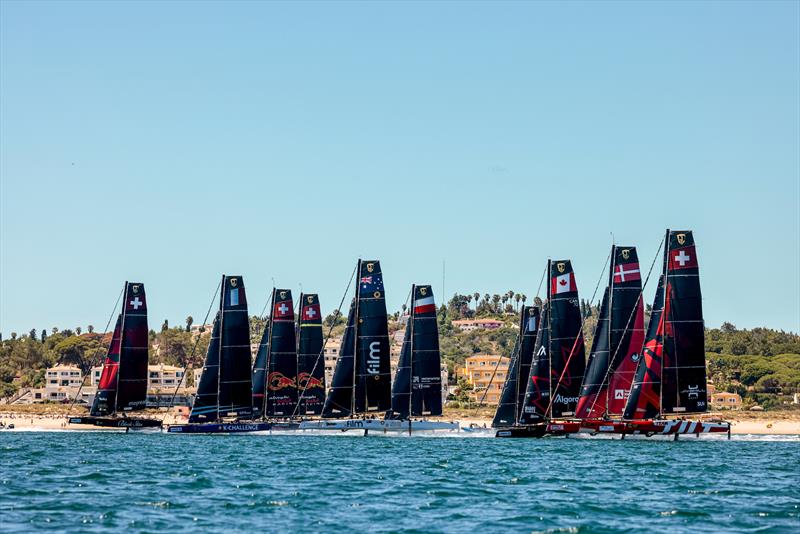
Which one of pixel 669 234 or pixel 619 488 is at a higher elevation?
pixel 669 234

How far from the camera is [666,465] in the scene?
65.8 m

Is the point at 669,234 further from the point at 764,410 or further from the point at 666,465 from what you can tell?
the point at 764,410

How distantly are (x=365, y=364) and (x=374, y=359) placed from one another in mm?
783

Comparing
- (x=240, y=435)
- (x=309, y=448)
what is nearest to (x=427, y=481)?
(x=309, y=448)

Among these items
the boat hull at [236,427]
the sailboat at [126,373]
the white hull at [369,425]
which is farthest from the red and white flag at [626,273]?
the sailboat at [126,373]

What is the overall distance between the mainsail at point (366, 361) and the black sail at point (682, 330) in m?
21.9

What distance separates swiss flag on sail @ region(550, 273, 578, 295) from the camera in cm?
9181

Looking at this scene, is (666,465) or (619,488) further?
(666,465)

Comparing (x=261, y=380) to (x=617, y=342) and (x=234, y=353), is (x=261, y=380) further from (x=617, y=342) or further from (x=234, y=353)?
(x=617, y=342)

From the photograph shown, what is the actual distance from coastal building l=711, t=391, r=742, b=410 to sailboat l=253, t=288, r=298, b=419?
3266 inches

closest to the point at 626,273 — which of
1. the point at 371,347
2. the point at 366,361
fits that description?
the point at 371,347

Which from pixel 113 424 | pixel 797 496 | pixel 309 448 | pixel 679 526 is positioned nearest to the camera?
pixel 679 526

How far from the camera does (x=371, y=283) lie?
3752 inches

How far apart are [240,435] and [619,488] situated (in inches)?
2076
